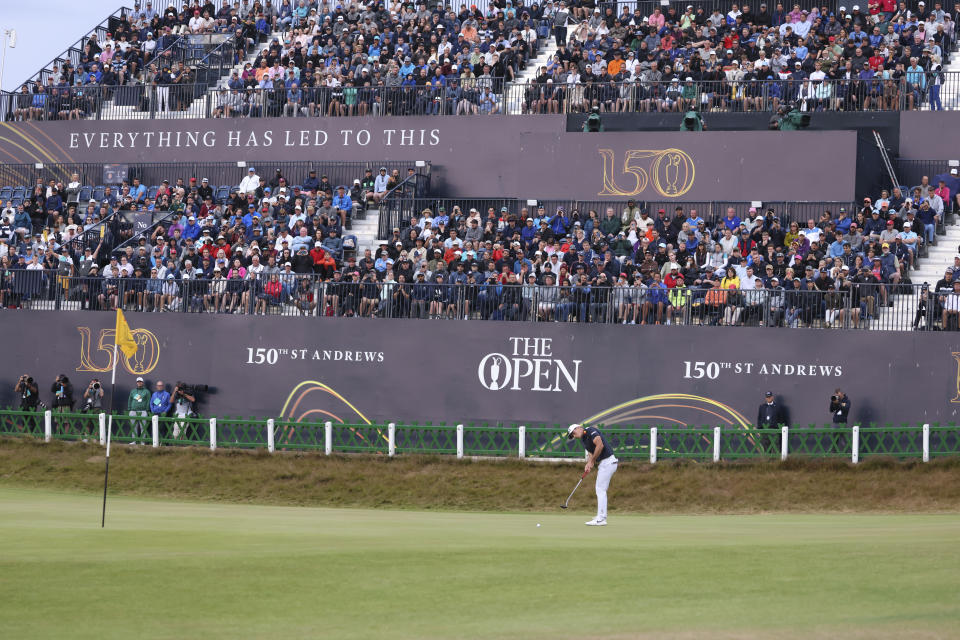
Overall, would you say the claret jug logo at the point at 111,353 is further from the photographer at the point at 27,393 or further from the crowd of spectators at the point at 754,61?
the crowd of spectators at the point at 754,61

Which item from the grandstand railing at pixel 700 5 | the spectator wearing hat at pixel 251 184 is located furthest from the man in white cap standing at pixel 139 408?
the grandstand railing at pixel 700 5

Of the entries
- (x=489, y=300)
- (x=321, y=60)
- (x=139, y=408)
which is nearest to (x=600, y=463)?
(x=489, y=300)

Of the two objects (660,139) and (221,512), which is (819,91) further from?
(221,512)

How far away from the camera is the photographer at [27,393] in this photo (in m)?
32.7

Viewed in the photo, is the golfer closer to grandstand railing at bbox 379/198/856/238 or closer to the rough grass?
the rough grass

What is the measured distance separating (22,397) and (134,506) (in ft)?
37.0

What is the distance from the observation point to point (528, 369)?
30.4 metres

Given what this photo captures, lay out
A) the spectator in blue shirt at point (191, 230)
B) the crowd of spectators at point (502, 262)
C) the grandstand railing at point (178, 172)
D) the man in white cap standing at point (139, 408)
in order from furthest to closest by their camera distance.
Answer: the grandstand railing at point (178, 172) → the spectator in blue shirt at point (191, 230) → the man in white cap standing at point (139, 408) → the crowd of spectators at point (502, 262)

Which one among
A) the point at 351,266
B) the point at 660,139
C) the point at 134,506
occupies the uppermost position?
the point at 660,139

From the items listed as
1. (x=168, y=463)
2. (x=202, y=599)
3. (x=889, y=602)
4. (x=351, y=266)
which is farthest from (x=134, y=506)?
(x=889, y=602)

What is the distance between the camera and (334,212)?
35.7 metres

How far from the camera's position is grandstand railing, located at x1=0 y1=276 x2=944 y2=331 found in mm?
28219

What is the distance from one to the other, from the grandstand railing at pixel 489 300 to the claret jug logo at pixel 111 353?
28.7 inches

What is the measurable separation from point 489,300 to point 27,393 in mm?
12615
